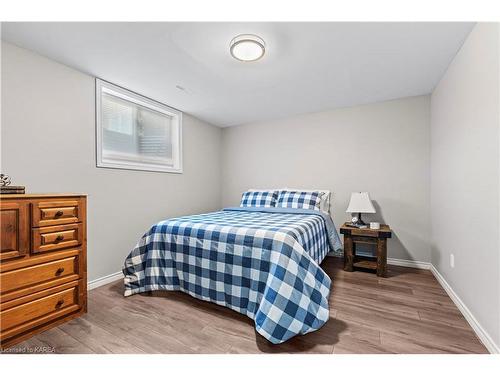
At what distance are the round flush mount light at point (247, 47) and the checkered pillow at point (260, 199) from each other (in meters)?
1.97

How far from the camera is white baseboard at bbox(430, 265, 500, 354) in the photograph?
55.6 inches

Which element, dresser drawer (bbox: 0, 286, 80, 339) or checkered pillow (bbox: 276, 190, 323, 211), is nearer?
dresser drawer (bbox: 0, 286, 80, 339)

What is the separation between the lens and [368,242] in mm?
2779

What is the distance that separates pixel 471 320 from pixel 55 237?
3030 millimetres

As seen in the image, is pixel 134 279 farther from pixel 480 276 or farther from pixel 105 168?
pixel 480 276

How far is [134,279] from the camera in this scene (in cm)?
224

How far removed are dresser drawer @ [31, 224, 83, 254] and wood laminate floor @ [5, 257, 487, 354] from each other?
573 millimetres

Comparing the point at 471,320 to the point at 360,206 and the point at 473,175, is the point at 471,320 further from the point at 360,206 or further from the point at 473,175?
the point at 360,206

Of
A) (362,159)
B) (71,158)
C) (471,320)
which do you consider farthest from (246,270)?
(362,159)

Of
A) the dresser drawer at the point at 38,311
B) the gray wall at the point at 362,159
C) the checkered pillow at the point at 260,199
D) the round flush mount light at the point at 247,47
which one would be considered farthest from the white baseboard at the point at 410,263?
the dresser drawer at the point at 38,311

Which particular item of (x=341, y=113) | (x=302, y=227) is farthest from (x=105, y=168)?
(x=341, y=113)

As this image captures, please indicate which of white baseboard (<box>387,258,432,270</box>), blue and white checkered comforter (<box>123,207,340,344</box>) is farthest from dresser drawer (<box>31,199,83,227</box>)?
white baseboard (<box>387,258,432,270</box>)

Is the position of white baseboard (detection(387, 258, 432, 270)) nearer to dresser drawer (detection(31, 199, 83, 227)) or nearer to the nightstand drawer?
the nightstand drawer

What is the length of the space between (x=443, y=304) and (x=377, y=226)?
97 centimetres
